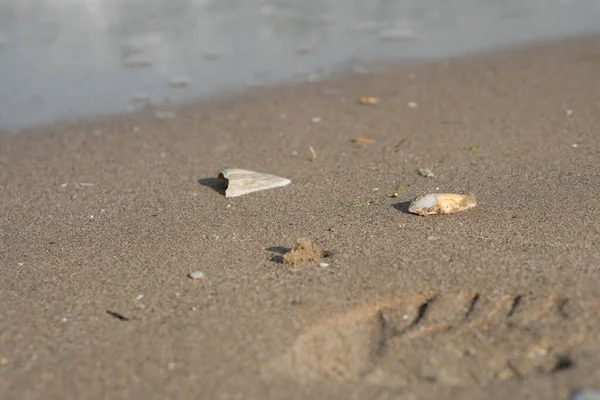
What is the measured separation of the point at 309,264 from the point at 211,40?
5.12 meters

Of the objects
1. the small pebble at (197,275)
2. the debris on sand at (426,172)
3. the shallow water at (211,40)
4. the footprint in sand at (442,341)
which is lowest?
the shallow water at (211,40)

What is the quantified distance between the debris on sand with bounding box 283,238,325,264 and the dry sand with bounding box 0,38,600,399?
0.14 ft

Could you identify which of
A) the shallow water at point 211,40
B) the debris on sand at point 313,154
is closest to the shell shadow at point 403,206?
the debris on sand at point 313,154

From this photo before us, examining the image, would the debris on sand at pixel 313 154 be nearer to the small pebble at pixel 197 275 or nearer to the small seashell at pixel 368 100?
the small seashell at pixel 368 100

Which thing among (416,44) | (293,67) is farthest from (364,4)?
(293,67)

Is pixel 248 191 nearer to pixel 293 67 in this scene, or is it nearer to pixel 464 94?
pixel 464 94

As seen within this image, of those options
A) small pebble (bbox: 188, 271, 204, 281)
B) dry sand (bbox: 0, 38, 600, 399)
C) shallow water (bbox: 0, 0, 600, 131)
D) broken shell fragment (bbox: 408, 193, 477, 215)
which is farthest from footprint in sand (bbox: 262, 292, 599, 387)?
shallow water (bbox: 0, 0, 600, 131)

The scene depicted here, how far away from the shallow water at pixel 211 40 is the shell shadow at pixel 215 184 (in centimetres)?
174

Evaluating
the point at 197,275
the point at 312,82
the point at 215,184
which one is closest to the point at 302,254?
the point at 197,275

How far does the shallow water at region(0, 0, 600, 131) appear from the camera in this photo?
605cm

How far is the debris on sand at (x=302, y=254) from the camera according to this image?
2.95 meters

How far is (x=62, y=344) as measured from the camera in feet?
8.23

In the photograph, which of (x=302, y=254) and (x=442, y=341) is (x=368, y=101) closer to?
(x=302, y=254)

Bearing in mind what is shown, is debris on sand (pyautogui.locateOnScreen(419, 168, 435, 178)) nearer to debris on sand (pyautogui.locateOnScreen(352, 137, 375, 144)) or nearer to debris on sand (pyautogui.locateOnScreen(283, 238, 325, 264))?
debris on sand (pyautogui.locateOnScreen(352, 137, 375, 144))
